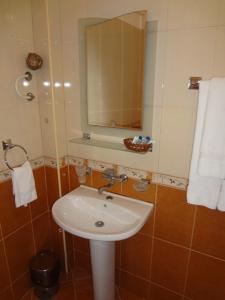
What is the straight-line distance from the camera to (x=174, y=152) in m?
1.31

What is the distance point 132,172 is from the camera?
1.49 metres

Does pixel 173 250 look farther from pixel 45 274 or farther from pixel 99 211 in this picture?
pixel 45 274

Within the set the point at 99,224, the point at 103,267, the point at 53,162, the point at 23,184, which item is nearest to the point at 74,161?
the point at 53,162

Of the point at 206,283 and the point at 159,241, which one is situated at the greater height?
the point at 159,241

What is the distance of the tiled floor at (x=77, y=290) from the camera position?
1.79m

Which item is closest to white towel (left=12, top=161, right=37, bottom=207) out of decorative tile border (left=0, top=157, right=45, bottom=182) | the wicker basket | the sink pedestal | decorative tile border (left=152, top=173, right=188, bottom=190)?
decorative tile border (left=0, top=157, right=45, bottom=182)

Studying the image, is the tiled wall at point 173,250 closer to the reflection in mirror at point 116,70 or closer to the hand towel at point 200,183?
the hand towel at point 200,183

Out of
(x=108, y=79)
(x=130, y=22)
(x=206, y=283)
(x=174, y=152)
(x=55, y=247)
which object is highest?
(x=130, y=22)

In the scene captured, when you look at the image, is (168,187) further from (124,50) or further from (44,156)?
(44,156)

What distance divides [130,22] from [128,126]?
617 millimetres

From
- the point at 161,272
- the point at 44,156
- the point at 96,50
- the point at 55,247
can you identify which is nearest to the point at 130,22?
the point at 96,50

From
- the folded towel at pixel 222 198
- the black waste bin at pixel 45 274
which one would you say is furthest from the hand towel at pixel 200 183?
the black waste bin at pixel 45 274

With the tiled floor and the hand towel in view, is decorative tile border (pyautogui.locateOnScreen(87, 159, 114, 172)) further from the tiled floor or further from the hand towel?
the tiled floor

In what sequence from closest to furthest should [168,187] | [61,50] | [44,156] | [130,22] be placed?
[130,22] < [168,187] < [61,50] < [44,156]
